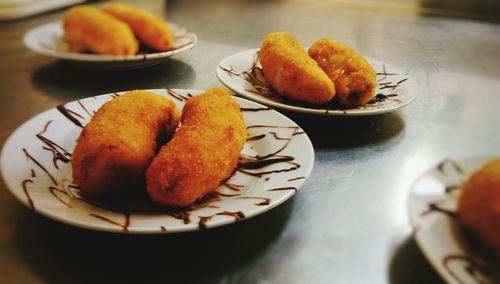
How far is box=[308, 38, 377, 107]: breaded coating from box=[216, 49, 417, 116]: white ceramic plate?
2 cm

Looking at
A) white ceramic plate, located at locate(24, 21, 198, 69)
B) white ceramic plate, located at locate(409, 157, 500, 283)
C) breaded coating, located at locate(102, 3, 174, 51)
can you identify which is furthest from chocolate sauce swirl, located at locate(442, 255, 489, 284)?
breaded coating, located at locate(102, 3, 174, 51)

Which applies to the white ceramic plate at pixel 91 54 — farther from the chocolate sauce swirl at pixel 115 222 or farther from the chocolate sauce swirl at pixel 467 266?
the chocolate sauce swirl at pixel 467 266

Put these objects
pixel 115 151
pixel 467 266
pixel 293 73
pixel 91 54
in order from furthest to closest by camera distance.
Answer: pixel 91 54 → pixel 293 73 → pixel 115 151 → pixel 467 266

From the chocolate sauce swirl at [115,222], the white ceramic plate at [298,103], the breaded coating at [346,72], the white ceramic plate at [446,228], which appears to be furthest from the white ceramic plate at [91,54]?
the white ceramic plate at [446,228]

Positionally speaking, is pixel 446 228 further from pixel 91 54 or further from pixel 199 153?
pixel 91 54

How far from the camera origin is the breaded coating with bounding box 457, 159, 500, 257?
39 cm

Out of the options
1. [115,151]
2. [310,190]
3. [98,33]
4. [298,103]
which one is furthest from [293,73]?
[98,33]

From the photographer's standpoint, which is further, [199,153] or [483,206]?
[199,153]

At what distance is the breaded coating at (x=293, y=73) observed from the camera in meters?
0.71

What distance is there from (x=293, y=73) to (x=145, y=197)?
0.33m

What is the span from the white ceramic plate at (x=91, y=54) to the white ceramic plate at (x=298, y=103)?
0.14 metres

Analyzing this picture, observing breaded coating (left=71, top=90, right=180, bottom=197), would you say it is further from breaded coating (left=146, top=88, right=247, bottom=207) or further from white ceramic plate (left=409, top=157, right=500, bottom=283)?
white ceramic plate (left=409, top=157, right=500, bottom=283)

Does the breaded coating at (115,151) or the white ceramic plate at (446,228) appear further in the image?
the breaded coating at (115,151)

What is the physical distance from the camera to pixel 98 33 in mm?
957
